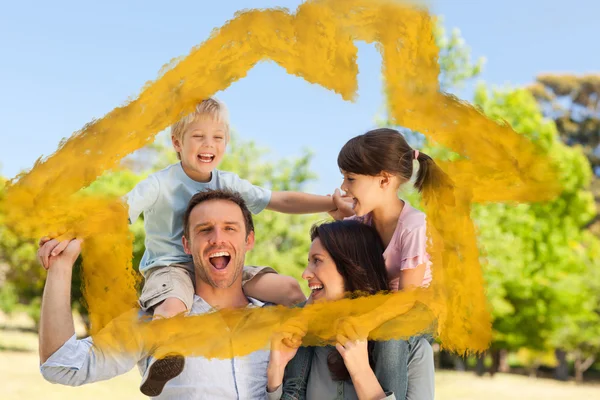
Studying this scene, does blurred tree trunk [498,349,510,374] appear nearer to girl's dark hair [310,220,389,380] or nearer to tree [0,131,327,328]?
tree [0,131,327,328]

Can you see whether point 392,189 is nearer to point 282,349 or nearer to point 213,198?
point 213,198

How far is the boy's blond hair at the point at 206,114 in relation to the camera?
→ 3.65m

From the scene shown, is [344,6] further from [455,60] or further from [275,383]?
[455,60]

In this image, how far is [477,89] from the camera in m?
20.2

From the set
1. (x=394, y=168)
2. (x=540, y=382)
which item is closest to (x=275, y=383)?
(x=394, y=168)

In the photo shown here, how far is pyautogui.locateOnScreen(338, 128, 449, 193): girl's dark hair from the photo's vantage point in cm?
348

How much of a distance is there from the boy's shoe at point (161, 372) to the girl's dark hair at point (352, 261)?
27.6 inches

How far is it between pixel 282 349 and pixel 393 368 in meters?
0.50

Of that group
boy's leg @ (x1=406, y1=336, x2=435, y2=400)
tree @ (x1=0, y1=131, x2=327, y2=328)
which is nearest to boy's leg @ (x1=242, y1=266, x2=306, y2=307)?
boy's leg @ (x1=406, y1=336, x2=435, y2=400)

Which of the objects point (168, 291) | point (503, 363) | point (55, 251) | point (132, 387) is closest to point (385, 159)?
point (168, 291)

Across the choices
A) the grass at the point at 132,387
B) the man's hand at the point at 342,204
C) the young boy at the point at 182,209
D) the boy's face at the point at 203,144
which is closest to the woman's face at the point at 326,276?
the young boy at the point at 182,209

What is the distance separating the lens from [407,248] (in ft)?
11.0

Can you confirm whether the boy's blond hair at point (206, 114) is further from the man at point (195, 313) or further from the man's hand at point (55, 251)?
the man's hand at point (55, 251)

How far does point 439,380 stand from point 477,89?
9708 mm
